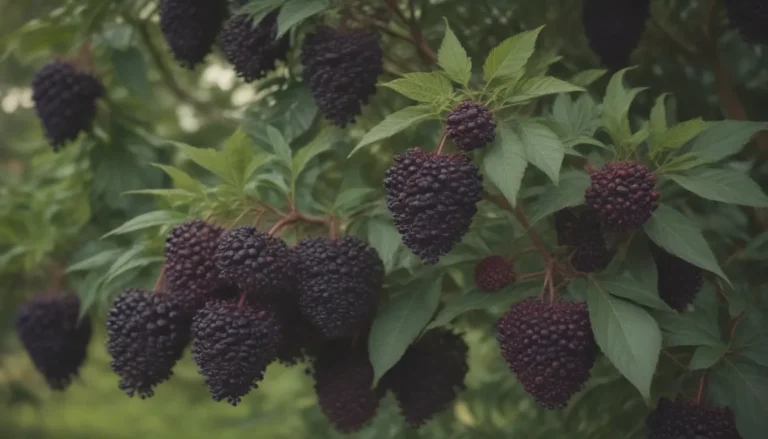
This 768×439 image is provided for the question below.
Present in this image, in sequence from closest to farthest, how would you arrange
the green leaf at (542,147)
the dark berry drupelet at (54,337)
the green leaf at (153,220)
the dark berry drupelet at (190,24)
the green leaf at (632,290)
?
the green leaf at (542,147)
the green leaf at (632,290)
the green leaf at (153,220)
the dark berry drupelet at (190,24)
the dark berry drupelet at (54,337)

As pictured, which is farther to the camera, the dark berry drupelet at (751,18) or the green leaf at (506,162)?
the dark berry drupelet at (751,18)

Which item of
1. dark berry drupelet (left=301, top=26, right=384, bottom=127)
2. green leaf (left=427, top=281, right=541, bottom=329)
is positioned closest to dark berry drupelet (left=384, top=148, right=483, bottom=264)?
green leaf (left=427, top=281, right=541, bottom=329)

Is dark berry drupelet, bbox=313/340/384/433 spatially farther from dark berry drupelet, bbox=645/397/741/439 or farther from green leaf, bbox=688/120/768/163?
green leaf, bbox=688/120/768/163

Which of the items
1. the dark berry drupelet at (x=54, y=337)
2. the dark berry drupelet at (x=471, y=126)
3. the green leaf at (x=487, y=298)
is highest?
the dark berry drupelet at (x=471, y=126)

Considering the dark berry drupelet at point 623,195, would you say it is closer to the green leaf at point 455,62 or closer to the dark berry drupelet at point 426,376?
the green leaf at point 455,62

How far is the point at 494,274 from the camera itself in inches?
44.5

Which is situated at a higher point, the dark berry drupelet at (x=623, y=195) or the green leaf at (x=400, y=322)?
the dark berry drupelet at (x=623, y=195)

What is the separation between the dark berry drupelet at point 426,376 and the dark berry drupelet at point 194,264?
281mm

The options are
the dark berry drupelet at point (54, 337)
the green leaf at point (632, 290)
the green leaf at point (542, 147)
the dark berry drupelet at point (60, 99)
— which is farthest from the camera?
the dark berry drupelet at point (54, 337)

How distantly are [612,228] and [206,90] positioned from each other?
1733 millimetres

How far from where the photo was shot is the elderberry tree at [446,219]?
1017 mm

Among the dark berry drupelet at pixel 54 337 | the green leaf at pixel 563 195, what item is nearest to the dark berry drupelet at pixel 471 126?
the green leaf at pixel 563 195

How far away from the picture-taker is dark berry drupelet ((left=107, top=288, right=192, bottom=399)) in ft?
3.68

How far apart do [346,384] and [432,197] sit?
1.25ft
